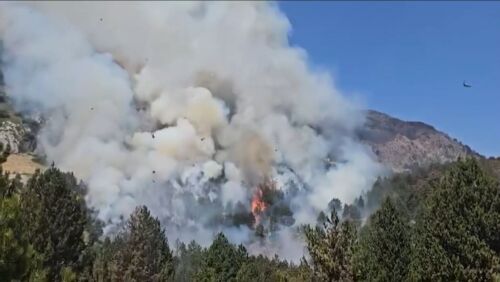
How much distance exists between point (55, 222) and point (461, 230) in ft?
110

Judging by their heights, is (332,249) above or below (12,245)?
above

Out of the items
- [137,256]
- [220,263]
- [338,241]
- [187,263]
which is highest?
[187,263]

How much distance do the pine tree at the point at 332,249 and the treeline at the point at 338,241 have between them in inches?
2.1

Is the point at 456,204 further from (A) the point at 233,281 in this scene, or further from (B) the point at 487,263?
(A) the point at 233,281

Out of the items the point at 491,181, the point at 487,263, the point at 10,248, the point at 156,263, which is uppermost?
the point at 491,181

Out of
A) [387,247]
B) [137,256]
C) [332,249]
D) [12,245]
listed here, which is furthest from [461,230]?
[12,245]

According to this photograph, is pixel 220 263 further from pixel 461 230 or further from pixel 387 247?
pixel 461 230

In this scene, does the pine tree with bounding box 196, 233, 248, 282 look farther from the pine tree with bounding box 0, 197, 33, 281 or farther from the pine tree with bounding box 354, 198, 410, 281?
the pine tree with bounding box 0, 197, 33, 281

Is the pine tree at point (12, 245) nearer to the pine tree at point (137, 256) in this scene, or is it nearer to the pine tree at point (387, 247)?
the pine tree at point (137, 256)

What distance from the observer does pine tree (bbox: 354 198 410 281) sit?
44.1 meters

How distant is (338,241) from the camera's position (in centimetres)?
3072

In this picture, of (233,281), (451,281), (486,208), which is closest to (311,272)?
(451,281)

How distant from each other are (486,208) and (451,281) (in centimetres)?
533

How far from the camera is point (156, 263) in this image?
4909 cm
